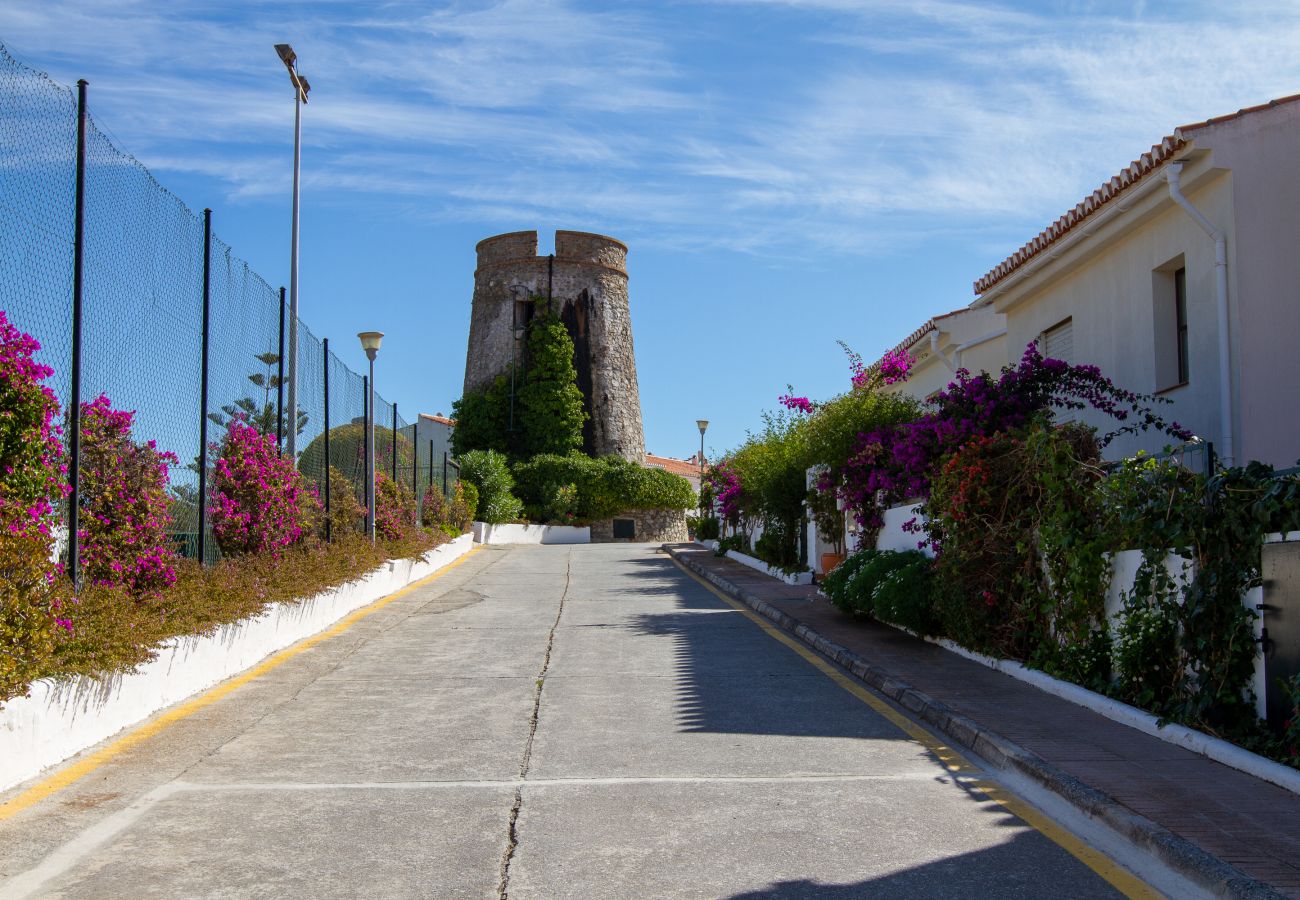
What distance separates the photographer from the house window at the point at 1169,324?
47.3ft

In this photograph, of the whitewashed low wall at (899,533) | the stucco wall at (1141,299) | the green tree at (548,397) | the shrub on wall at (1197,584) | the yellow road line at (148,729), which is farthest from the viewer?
the green tree at (548,397)

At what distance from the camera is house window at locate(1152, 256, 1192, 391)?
14406 mm

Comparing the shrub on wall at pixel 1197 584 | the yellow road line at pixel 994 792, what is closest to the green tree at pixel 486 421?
the yellow road line at pixel 994 792

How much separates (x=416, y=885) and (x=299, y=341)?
1373 cm

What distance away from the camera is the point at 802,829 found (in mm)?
5770

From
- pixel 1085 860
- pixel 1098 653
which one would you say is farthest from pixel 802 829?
pixel 1098 653

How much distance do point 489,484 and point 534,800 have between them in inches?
1594

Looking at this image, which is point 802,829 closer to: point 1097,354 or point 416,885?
point 416,885

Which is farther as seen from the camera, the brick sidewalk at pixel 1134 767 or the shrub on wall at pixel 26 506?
the shrub on wall at pixel 26 506

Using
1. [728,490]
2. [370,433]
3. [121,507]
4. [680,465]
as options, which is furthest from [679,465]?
[121,507]

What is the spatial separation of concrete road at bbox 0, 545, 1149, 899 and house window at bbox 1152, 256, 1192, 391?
6516 mm

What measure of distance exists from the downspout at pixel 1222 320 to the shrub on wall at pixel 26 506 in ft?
36.0

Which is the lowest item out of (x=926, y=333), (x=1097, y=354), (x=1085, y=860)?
(x=1085, y=860)

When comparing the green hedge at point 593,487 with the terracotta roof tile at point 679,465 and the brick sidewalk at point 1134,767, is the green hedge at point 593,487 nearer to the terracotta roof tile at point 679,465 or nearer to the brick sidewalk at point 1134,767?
the terracotta roof tile at point 679,465
